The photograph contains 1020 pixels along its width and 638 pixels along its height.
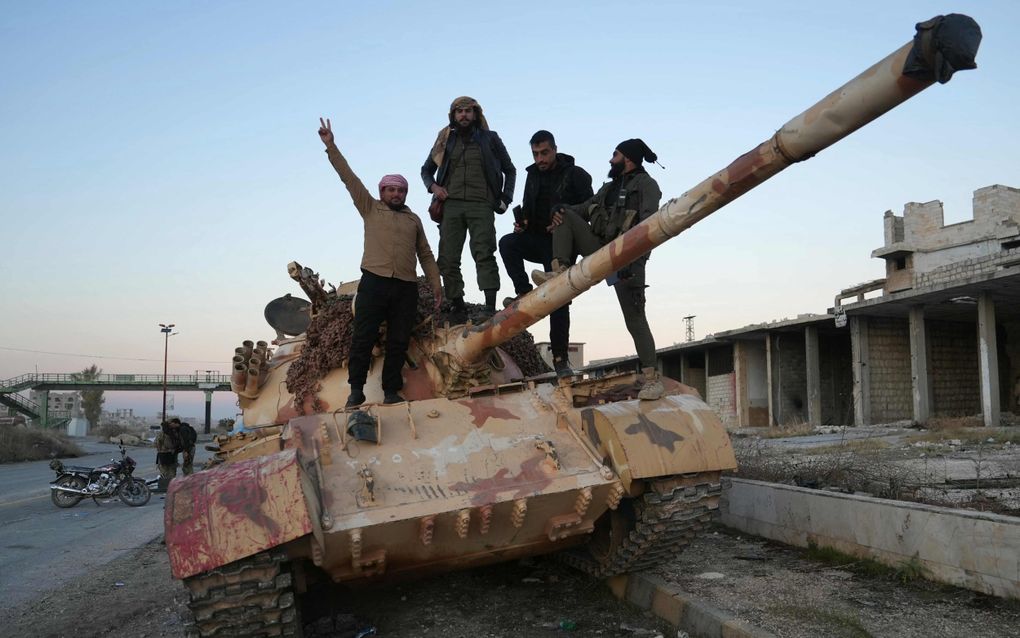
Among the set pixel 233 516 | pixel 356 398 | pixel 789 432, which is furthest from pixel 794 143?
pixel 789 432

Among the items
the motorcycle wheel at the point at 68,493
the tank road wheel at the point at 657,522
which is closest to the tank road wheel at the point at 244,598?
the tank road wheel at the point at 657,522

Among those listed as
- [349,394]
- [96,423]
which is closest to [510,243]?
[349,394]

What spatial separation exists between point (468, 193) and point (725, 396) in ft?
77.6

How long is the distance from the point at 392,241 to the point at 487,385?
53.0 inches

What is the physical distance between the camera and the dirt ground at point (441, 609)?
5.47 metres

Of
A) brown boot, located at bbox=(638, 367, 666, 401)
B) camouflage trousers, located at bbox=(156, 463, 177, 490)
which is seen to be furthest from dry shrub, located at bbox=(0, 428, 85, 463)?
brown boot, located at bbox=(638, 367, 666, 401)

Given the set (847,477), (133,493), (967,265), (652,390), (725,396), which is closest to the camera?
(652,390)

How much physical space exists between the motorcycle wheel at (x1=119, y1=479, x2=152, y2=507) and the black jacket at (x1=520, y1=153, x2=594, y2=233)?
11.6m

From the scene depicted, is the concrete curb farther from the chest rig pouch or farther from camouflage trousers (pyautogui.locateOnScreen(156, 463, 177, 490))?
camouflage trousers (pyautogui.locateOnScreen(156, 463, 177, 490))

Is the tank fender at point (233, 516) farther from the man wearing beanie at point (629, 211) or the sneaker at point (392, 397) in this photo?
the man wearing beanie at point (629, 211)

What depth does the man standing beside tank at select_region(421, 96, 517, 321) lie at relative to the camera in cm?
730

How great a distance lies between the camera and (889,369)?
2364 cm

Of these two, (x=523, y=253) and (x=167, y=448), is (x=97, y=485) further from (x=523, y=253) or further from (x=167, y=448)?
(x=523, y=253)

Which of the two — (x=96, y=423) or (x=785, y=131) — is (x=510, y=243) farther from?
(x=96, y=423)
